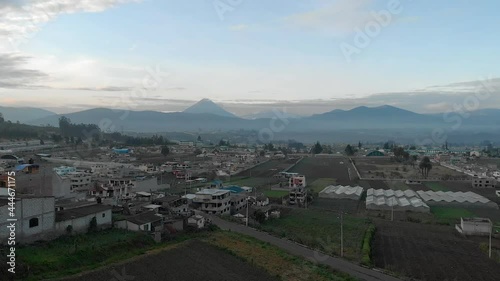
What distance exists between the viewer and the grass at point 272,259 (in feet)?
30.8

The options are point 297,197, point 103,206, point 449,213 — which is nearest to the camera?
point 103,206

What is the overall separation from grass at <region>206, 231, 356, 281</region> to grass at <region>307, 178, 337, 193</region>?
13947 millimetres

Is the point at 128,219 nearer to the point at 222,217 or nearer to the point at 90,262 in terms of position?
the point at 90,262

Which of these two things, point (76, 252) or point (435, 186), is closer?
point (76, 252)

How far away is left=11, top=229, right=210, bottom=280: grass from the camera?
7.79m

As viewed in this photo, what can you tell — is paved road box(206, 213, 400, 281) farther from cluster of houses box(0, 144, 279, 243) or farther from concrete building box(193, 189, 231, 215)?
concrete building box(193, 189, 231, 215)

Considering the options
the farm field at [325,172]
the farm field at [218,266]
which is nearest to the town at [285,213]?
the farm field at [325,172]

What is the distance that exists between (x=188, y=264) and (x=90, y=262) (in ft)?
6.66

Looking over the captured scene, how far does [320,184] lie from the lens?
28.9 meters

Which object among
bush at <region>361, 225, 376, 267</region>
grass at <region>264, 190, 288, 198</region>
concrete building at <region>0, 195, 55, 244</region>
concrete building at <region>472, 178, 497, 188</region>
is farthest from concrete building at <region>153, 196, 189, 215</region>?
concrete building at <region>472, 178, 497, 188</region>

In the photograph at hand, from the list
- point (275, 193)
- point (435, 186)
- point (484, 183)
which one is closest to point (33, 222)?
point (275, 193)

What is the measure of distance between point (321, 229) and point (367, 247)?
2.99 meters

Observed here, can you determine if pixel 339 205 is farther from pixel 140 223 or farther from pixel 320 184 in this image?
pixel 140 223

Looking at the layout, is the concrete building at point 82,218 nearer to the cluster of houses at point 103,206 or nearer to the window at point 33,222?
the cluster of houses at point 103,206
